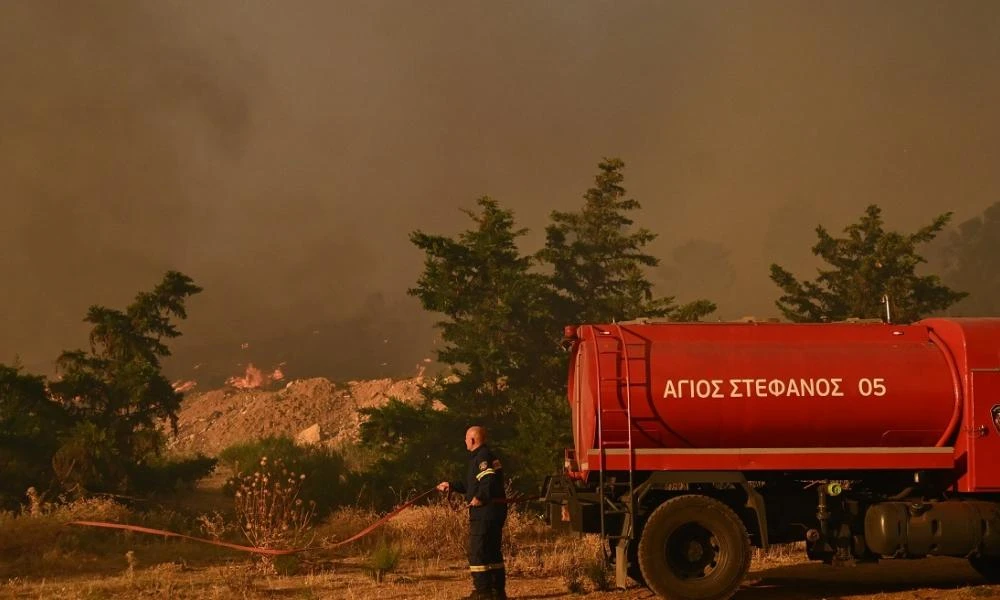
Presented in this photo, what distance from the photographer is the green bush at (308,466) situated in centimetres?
2098

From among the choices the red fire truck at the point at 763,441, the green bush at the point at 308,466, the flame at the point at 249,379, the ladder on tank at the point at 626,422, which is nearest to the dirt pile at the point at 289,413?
the green bush at the point at 308,466

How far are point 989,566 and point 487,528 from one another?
20.5 ft

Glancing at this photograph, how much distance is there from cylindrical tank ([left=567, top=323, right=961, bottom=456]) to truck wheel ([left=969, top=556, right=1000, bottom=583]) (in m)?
2.28

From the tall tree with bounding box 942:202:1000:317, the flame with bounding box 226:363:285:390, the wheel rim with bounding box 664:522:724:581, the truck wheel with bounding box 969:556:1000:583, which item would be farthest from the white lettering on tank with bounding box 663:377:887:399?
the tall tree with bounding box 942:202:1000:317

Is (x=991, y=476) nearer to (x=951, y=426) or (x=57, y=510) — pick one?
(x=951, y=426)

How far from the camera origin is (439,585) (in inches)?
459

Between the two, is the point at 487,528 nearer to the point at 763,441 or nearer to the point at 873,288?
the point at 763,441

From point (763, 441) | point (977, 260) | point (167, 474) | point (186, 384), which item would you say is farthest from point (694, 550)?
point (977, 260)

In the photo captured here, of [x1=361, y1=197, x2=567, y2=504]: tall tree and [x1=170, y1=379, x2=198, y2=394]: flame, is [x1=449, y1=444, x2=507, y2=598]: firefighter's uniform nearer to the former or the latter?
[x1=361, y1=197, x2=567, y2=504]: tall tree

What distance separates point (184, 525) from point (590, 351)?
38.2ft

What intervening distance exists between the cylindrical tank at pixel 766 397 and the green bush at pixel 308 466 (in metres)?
12.4

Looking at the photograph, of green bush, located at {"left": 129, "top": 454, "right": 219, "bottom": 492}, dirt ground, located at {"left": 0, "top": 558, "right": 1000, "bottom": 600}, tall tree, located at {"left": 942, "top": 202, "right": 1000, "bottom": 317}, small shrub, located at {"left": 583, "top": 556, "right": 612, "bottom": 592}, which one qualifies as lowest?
dirt ground, located at {"left": 0, "top": 558, "right": 1000, "bottom": 600}

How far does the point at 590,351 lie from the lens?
9.98 metres

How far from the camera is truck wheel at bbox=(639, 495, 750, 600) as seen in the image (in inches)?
377
